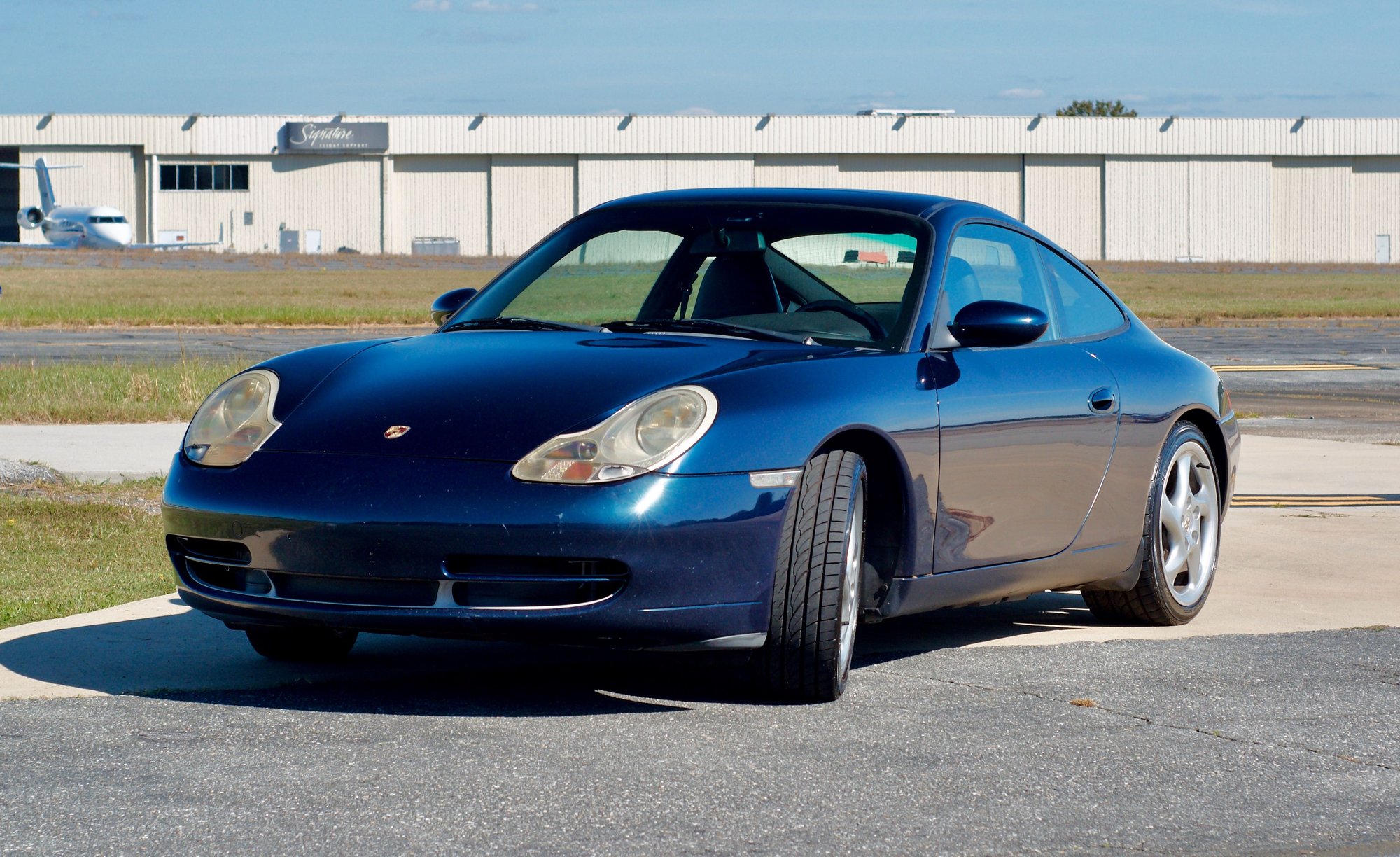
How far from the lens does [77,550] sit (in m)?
7.41

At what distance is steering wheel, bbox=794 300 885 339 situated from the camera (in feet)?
16.7

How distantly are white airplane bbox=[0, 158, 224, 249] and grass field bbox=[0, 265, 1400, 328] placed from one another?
10.9 metres

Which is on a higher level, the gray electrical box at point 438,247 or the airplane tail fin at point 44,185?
the airplane tail fin at point 44,185

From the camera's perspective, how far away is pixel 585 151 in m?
77.8

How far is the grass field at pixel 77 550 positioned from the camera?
6121mm

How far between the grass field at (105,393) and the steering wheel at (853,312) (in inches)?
318

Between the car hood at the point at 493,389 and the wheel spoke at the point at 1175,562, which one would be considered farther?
the wheel spoke at the point at 1175,562

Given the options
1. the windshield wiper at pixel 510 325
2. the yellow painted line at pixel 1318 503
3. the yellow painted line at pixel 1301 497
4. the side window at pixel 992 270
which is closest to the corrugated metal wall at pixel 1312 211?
the yellow painted line at pixel 1301 497

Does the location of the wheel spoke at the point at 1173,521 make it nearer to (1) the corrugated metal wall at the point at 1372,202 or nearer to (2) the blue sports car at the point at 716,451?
(2) the blue sports car at the point at 716,451

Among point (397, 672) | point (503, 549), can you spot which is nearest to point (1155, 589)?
point (397, 672)

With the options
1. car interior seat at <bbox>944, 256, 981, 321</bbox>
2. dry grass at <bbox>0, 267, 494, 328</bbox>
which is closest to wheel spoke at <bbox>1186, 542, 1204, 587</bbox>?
car interior seat at <bbox>944, 256, 981, 321</bbox>
